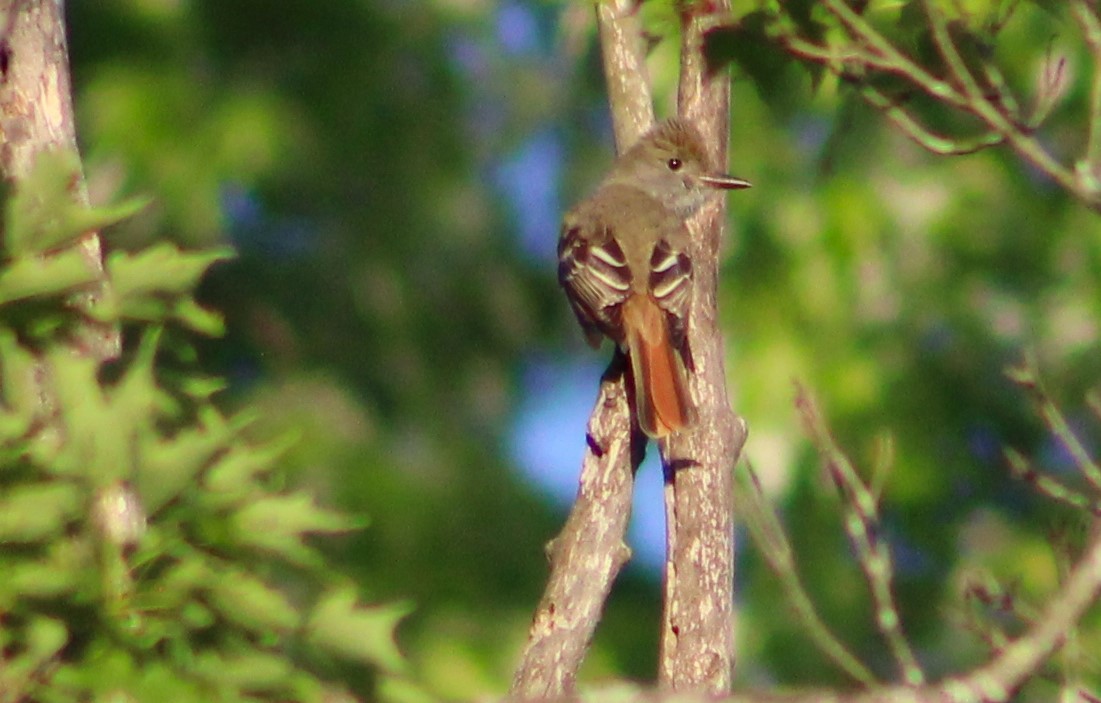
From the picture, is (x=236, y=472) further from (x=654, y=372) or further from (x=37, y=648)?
(x=654, y=372)

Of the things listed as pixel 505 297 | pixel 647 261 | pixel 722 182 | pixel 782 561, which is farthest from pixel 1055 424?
pixel 505 297

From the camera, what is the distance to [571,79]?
9578 mm

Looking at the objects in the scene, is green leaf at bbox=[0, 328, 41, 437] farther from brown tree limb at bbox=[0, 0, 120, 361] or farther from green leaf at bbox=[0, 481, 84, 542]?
brown tree limb at bbox=[0, 0, 120, 361]

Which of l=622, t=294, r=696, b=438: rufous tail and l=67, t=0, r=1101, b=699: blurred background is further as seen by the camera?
l=67, t=0, r=1101, b=699: blurred background

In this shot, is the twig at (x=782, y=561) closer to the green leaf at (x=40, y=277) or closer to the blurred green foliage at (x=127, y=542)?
the blurred green foliage at (x=127, y=542)

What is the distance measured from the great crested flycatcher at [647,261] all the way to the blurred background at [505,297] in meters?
1.35

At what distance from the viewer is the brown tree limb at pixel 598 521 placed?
4199 millimetres

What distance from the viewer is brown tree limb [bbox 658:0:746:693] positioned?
4.28 m

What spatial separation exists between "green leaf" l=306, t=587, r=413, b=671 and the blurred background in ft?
16.0

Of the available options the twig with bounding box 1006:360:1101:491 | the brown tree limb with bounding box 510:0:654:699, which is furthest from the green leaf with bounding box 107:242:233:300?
the twig with bounding box 1006:360:1101:491

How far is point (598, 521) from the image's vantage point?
4.47 m

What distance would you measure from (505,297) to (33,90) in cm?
548

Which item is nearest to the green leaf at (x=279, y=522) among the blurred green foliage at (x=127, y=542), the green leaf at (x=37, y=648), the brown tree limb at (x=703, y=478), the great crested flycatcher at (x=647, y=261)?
the blurred green foliage at (x=127, y=542)

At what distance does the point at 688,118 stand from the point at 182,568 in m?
3.02
